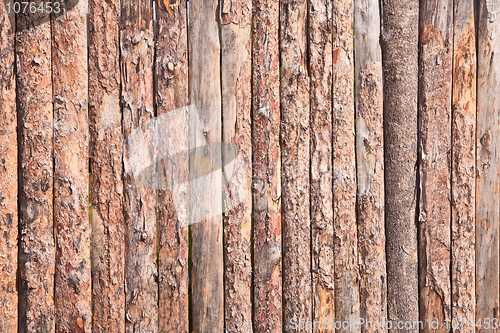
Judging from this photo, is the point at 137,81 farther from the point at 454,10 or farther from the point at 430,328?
the point at 430,328

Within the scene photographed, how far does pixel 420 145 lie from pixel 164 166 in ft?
6.45

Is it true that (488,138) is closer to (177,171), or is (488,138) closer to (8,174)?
(177,171)

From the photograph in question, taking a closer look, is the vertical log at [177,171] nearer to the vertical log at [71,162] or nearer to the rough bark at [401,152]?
Answer: the vertical log at [71,162]

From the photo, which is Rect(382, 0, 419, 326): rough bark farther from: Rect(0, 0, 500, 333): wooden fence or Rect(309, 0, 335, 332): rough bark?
Rect(309, 0, 335, 332): rough bark

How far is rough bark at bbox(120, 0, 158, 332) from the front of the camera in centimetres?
224

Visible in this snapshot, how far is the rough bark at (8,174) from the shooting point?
2154 mm

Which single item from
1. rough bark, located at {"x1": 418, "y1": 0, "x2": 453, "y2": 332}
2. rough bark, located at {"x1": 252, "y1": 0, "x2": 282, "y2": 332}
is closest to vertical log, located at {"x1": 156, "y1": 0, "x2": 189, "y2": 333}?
rough bark, located at {"x1": 252, "y1": 0, "x2": 282, "y2": 332}

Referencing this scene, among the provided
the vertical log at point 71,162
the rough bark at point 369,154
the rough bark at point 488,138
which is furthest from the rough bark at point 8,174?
the rough bark at point 488,138

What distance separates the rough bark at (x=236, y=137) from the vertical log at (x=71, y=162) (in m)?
0.98

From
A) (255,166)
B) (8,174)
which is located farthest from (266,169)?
(8,174)

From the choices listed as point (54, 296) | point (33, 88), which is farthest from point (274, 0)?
point (54, 296)

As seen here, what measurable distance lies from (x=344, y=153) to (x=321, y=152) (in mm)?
178

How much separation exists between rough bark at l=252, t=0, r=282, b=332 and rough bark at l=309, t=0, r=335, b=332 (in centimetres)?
27

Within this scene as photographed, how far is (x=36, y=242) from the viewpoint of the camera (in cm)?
219
